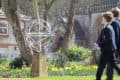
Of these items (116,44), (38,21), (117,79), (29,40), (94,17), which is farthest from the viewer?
(94,17)

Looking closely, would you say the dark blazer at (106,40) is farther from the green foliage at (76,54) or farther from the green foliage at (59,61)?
the green foliage at (76,54)

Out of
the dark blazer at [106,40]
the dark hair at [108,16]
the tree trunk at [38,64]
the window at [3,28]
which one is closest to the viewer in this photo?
the dark blazer at [106,40]

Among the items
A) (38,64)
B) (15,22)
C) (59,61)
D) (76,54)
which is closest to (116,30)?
(38,64)

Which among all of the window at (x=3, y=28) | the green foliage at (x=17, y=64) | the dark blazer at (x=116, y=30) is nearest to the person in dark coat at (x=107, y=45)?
the dark blazer at (x=116, y=30)

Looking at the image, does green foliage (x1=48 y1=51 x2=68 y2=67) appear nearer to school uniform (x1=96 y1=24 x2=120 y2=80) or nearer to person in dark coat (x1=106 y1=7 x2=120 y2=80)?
person in dark coat (x1=106 y1=7 x2=120 y2=80)

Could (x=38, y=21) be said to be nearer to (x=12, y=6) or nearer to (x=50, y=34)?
(x=50, y=34)

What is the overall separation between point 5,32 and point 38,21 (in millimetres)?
30642

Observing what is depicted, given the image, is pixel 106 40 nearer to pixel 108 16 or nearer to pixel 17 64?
pixel 108 16

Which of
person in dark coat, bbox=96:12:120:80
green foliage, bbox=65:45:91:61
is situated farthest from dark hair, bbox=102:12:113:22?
green foliage, bbox=65:45:91:61

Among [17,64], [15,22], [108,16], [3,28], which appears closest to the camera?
[108,16]

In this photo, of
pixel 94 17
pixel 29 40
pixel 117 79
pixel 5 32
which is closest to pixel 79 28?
pixel 94 17

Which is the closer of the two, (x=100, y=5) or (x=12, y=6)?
(x=12, y=6)

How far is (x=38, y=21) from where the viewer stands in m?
14.4

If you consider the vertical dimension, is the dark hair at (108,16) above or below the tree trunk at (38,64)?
above
